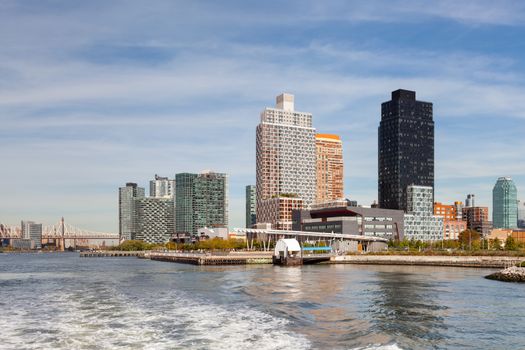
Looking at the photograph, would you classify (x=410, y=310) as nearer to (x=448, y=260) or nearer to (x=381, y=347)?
(x=381, y=347)

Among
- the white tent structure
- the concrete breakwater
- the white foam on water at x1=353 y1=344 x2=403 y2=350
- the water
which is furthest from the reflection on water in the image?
the white tent structure

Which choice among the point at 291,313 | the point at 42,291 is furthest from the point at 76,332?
the point at 42,291

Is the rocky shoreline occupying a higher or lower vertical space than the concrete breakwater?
higher

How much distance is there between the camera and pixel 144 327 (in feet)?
193

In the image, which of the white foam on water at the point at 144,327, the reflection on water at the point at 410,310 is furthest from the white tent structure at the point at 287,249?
the white foam on water at the point at 144,327

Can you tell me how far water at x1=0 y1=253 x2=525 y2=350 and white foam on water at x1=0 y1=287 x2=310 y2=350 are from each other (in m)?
0.10

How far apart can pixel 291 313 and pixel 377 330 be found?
45.4 ft

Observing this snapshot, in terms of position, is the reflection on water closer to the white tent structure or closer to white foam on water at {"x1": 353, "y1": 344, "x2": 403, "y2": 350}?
white foam on water at {"x1": 353, "y1": 344, "x2": 403, "y2": 350}

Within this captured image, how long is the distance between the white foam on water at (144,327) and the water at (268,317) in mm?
99

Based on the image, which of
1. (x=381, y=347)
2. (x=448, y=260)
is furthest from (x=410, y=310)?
(x=448, y=260)

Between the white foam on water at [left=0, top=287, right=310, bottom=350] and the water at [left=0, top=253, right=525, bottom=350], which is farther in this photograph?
the water at [left=0, top=253, right=525, bottom=350]

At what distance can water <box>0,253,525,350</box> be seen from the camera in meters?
52.1

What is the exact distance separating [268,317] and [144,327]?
14383mm

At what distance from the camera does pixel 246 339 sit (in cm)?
5303
